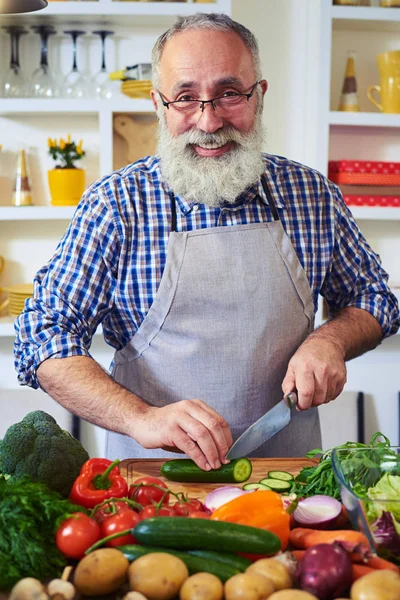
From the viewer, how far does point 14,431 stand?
4.52 feet

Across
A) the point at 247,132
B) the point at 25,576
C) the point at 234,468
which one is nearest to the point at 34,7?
the point at 247,132

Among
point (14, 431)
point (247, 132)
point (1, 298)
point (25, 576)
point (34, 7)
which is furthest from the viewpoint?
point (1, 298)

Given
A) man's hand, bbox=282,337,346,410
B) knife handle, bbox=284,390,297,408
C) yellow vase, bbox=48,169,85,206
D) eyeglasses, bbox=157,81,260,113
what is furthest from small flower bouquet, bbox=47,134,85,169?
knife handle, bbox=284,390,297,408

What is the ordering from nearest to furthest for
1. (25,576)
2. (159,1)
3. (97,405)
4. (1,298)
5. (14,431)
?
(25,576) → (14,431) → (97,405) → (159,1) → (1,298)

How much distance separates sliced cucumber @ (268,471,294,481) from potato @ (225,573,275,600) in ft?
1.66

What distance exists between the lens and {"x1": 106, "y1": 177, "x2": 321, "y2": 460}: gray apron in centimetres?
182

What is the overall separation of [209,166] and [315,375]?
23.9 inches

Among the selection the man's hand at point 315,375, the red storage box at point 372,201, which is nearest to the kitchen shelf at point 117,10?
the red storage box at point 372,201

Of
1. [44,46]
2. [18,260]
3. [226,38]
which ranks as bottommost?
[18,260]

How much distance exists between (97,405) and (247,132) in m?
0.79

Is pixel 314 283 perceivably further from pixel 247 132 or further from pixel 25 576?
pixel 25 576

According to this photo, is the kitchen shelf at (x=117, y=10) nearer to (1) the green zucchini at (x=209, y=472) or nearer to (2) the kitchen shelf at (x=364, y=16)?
(2) the kitchen shelf at (x=364, y=16)

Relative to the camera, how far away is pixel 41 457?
1323mm

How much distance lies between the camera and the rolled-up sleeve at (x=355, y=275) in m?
1.99
